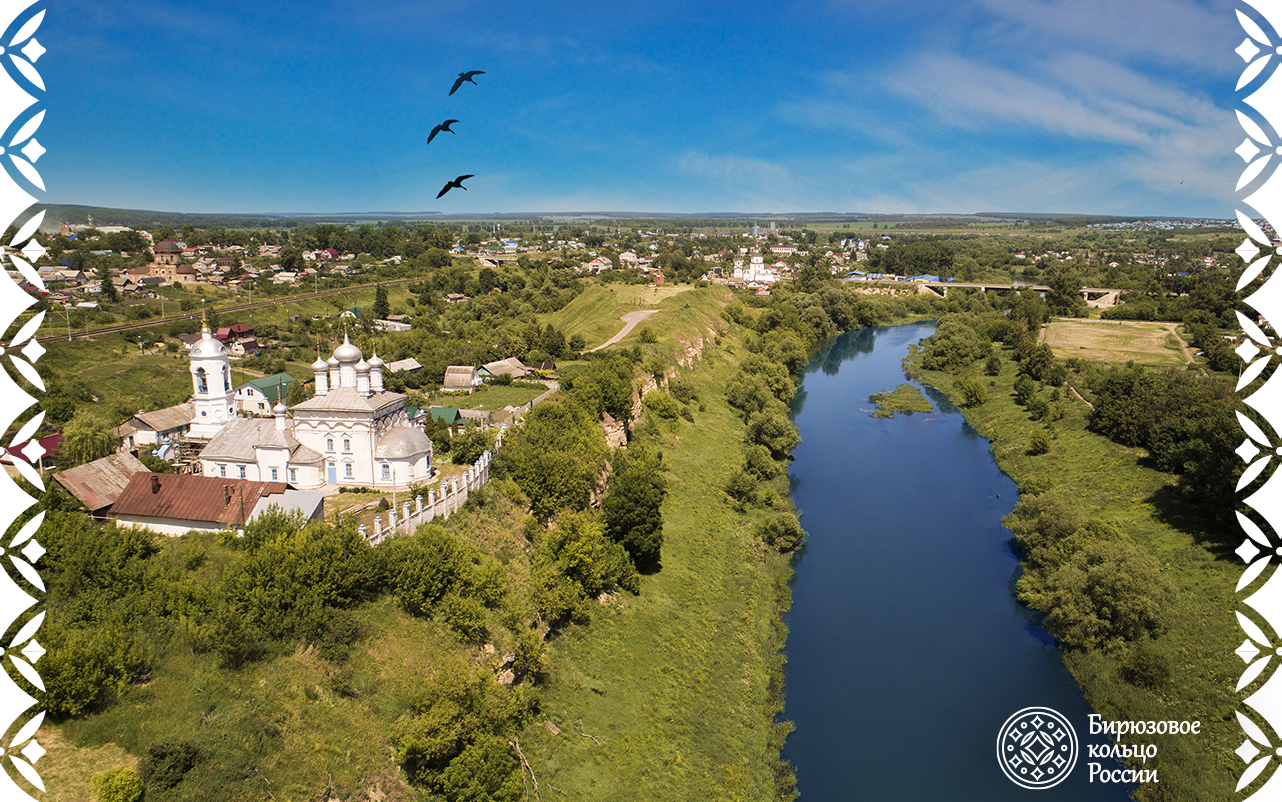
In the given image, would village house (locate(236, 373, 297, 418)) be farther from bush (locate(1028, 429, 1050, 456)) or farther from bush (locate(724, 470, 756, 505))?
bush (locate(1028, 429, 1050, 456))


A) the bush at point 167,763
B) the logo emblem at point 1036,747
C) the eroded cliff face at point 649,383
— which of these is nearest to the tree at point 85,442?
the bush at point 167,763

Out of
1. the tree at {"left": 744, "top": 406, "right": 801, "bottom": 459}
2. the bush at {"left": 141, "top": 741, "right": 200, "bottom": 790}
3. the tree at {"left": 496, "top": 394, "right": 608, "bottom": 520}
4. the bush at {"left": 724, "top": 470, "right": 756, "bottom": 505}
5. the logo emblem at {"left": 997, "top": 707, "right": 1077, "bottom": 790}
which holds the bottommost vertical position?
the logo emblem at {"left": 997, "top": 707, "right": 1077, "bottom": 790}

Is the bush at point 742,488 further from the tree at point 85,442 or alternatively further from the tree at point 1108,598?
the tree at point 85,442

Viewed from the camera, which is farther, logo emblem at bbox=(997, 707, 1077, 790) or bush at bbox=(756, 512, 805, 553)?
bush at bbox=(756, 512, 805, 553)

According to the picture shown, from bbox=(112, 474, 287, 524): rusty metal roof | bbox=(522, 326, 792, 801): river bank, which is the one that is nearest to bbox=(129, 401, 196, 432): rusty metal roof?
bbox=(112, 474, 287, 524): rusty metal roof

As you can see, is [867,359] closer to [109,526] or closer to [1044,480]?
[1044,480]

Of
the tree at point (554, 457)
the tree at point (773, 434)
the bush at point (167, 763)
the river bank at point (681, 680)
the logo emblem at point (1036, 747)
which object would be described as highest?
the tree at point (554, 457)

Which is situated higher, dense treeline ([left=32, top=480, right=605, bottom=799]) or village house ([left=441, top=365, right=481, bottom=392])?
village house ([left=441, top=365, right=481, bottom=392])
